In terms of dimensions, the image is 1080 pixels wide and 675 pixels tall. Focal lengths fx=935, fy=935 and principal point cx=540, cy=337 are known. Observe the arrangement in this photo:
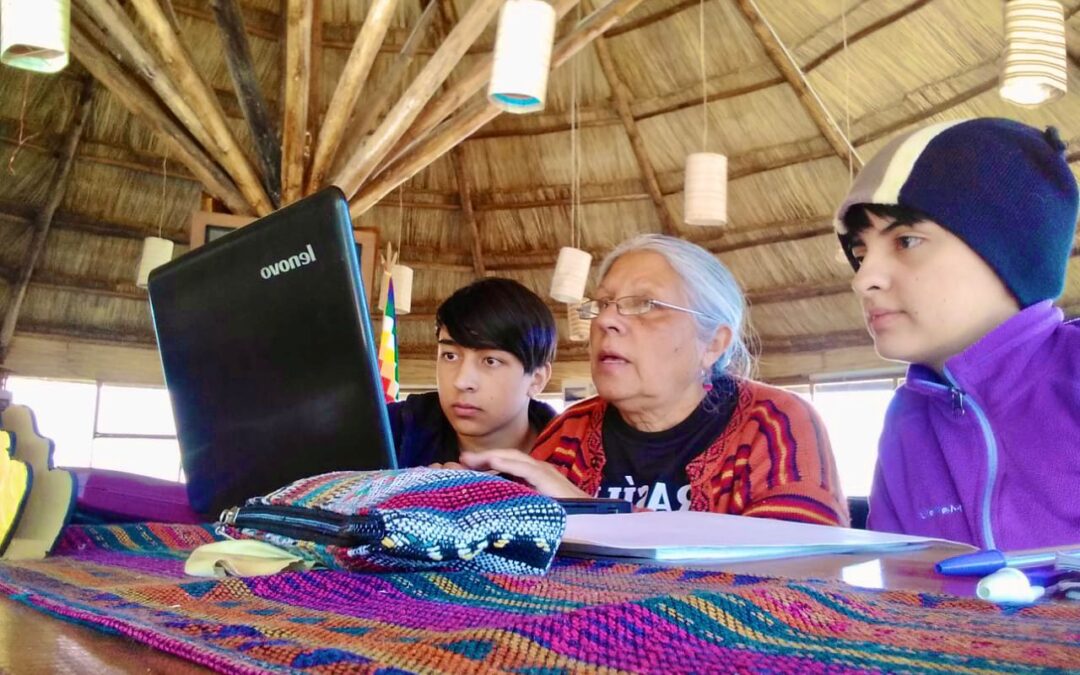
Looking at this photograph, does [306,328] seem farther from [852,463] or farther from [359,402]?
[852,463]

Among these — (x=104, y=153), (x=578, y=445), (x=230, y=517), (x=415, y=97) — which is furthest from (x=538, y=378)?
(x=104, y=153)

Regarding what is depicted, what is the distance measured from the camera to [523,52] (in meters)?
2.73

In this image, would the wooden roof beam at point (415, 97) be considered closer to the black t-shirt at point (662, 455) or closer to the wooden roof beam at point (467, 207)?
the black t-shirt at point (662, 455)

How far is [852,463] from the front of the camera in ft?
23.6

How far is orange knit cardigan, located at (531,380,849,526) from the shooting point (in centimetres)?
130

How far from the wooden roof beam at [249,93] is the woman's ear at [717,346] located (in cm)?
252

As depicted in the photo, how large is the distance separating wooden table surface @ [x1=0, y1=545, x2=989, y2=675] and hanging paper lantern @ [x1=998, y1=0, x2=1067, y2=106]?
108 inches

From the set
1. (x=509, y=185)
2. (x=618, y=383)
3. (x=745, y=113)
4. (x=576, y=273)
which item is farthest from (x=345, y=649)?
(x=509, y=185)

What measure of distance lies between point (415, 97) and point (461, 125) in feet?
1.20

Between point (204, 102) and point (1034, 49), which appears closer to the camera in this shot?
point (1034, 49)

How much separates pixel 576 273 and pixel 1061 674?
449 cm

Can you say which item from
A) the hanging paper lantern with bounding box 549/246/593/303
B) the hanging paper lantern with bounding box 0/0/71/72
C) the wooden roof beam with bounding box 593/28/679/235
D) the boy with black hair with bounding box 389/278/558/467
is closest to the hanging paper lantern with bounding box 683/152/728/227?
the hanging paper lantern with bounding box 549/246/593/303

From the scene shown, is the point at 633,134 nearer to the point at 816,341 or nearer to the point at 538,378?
the point at 816,341

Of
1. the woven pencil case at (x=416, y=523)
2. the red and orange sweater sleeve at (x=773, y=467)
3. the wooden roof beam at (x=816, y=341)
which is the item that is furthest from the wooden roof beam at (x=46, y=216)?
the woven pencil case at (x=416, y=523)
